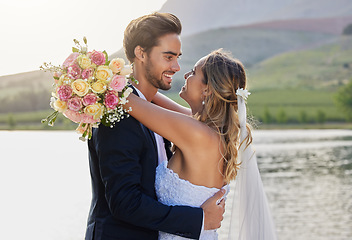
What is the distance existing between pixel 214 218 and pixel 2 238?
35.6 ft

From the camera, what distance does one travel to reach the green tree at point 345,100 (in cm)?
7075

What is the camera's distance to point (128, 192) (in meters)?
2.67

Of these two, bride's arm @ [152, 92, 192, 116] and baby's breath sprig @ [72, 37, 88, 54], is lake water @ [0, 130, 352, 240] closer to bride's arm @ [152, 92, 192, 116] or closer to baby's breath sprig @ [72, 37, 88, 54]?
bride's arm @ [152, 92, 192, 116]

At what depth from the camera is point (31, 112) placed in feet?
257

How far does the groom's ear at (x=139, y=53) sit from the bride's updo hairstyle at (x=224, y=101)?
369 mm

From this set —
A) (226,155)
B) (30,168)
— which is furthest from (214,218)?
(30,168)

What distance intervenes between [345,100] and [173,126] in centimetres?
7215

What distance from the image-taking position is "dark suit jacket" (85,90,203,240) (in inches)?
106

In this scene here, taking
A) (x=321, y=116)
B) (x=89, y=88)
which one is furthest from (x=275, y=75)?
Result: (x=89, y=88)

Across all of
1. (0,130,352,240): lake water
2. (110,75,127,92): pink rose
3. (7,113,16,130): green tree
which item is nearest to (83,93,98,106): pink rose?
(110,75,127,92): pink rose

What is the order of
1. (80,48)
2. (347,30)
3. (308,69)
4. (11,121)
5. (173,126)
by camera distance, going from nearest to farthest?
(80,48)
(173,126)
(11,121)
(308,69)
(347,30)

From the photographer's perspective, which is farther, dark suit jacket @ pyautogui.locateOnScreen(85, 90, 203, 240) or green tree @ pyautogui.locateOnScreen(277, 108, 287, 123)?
green tree @ pyautogui.locateOnScreen(277, 108, 287, 123)

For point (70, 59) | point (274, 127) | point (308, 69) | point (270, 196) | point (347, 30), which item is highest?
point (347, 30)

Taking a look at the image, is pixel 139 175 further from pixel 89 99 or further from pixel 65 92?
pixel 65 92
